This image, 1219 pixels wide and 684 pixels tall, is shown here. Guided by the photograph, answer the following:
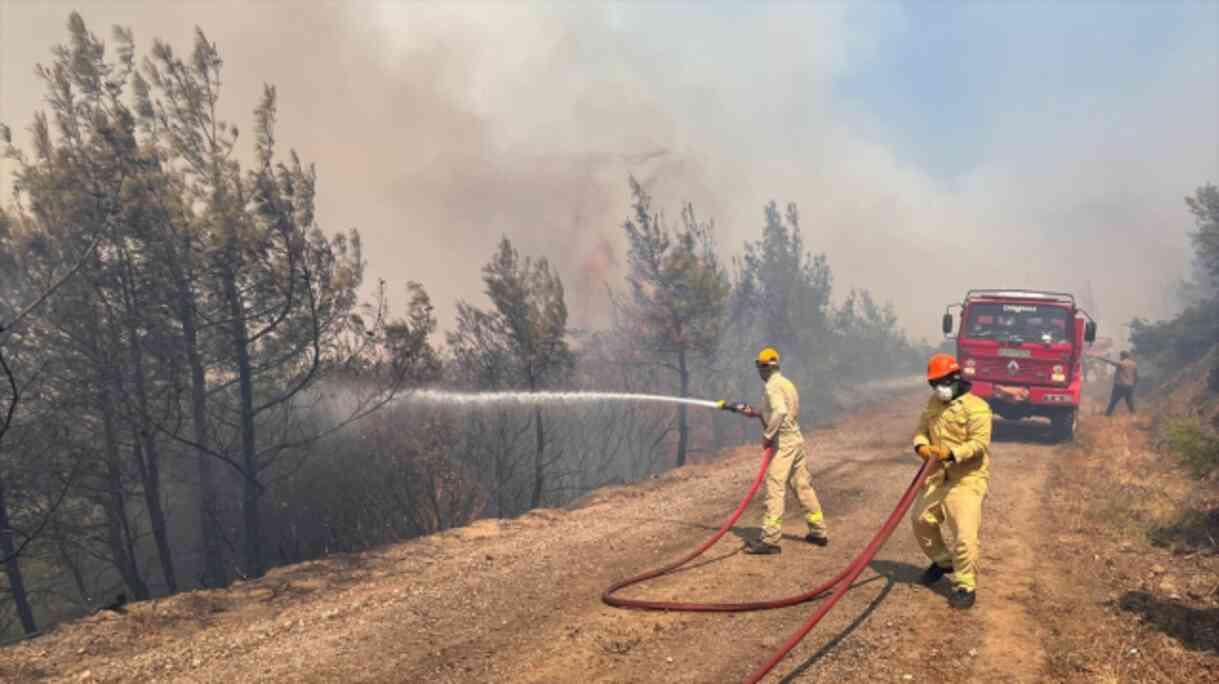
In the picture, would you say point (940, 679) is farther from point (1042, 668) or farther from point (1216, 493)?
point (1216, 493)

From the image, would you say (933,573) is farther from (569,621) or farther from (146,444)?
(146,444)

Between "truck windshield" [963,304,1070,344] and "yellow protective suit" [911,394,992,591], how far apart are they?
10.2 m

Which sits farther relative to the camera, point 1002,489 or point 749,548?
point 1002,489

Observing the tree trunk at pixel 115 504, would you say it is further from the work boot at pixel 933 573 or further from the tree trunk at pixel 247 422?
the work boot at pixel 933 573

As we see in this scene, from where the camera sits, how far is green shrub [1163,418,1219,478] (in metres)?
7.71

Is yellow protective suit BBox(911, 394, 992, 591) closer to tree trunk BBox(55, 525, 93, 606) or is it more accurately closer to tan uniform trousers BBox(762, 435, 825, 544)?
tan uniform trousers BBox(762, 435, 825, 544)

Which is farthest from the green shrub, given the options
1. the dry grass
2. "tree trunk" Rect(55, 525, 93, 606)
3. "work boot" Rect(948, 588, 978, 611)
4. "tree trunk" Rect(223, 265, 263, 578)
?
"tree trunk" Rect(55, 525, 93, 606)

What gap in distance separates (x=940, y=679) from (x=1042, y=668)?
2.30ft

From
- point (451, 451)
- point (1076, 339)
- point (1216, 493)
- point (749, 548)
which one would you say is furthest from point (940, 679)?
point (1076, 339)

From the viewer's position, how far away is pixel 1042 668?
14.6ft

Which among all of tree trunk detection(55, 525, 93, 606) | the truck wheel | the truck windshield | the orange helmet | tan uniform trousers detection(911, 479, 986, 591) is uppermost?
the truck windshield

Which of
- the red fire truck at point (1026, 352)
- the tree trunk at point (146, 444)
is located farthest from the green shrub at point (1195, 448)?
Answer: the tree trunk at point (146, 444)

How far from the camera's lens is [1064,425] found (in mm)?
14844

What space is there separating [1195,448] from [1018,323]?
7.25 meters
